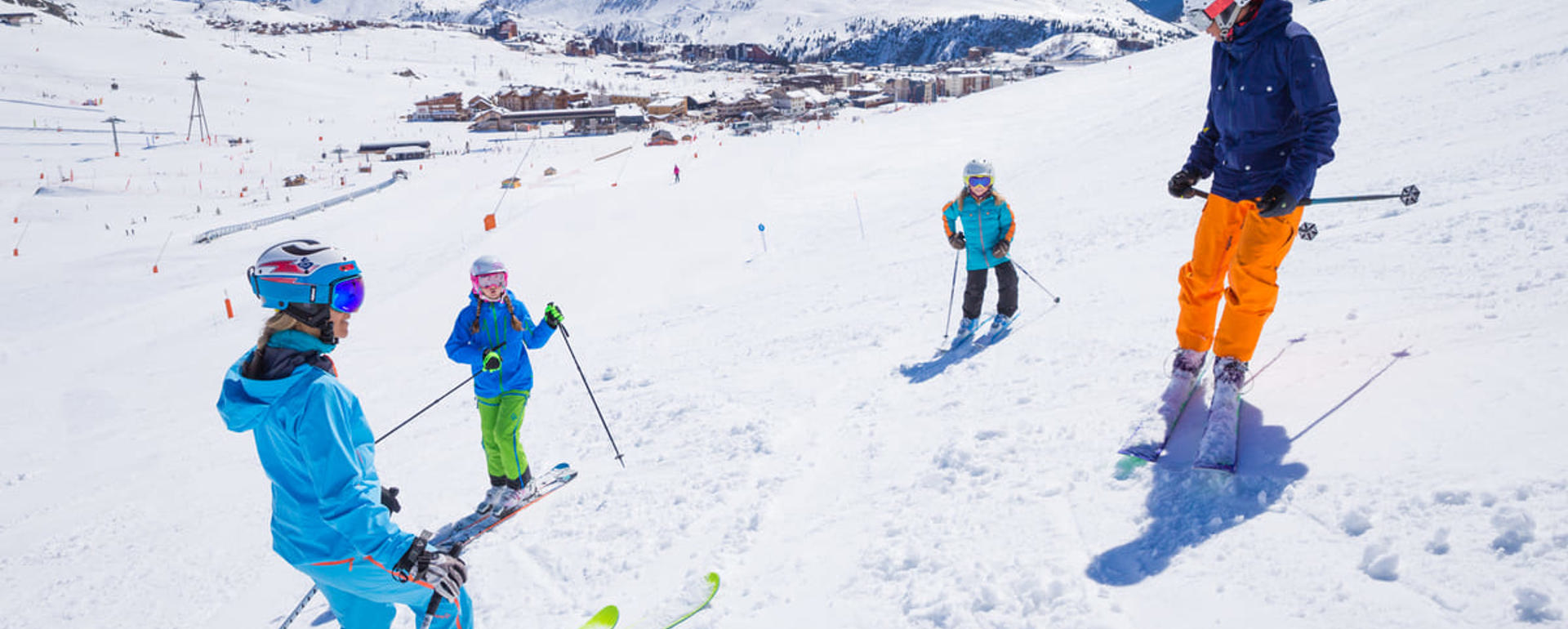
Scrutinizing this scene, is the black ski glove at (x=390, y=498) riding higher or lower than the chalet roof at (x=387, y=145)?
lower

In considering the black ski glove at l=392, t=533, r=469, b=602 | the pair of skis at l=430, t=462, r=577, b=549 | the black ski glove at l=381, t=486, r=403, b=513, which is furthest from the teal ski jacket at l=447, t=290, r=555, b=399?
the black ski glove at l=392, t=533, r=469, b=602

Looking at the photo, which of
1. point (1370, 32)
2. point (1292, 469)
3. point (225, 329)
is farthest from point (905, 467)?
point (1370, 32)

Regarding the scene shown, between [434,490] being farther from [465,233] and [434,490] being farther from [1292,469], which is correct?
[465,233]

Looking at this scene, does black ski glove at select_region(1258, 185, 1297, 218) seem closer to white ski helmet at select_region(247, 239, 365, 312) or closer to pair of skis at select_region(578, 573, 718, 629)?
pair of skis at select_region(578, 573, 718, 629)

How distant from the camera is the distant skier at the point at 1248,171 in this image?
3271 millimetres

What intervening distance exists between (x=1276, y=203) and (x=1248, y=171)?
1.67ft

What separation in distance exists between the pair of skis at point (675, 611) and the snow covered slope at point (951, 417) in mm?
112

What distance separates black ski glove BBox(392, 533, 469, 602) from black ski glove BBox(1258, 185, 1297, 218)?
11.8 feet

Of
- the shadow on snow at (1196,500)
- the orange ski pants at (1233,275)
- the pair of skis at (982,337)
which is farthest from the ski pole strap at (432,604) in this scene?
the pair of skis at (982,337)

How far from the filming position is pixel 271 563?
5227mm

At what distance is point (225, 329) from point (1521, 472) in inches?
710

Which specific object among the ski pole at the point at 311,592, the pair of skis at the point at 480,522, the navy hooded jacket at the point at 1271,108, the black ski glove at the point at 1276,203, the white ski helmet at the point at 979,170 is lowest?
the pair of skis at the point at 480,522

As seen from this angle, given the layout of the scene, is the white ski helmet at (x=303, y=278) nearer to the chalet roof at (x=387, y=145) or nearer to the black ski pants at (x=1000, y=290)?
the black ski pants at (x=1000, y=290)

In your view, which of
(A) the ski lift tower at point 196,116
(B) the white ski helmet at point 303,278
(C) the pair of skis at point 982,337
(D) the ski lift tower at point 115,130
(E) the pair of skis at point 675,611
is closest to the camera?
(B) the white ski helmet at point 303,278
